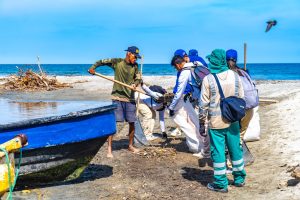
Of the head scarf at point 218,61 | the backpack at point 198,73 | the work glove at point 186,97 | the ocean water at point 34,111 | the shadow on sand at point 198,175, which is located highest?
the head scarf at point 218,61

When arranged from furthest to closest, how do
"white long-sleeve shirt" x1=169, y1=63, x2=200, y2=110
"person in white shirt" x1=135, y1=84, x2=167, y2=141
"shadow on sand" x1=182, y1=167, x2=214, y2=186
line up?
1. "person in white shirt" x1=135, y1=84, x2=167, y2=141
2. "white long-sleeve shirt" x1=169, y1=63, x2=200, y2=110
3. "shadow on sand" x1=182, y1=167, x2=214, y2=186

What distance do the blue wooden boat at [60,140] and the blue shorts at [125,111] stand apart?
1532mm

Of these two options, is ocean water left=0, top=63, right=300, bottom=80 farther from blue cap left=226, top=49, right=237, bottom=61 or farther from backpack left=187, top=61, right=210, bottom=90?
blue cap left=226, top=49, right=237, bottom=61

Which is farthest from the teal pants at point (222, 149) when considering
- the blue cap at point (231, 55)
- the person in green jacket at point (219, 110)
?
the blue cap at point (231, 55)

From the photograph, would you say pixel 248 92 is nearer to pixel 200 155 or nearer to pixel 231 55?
pixel 231 55

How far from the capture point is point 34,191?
710 centimetres

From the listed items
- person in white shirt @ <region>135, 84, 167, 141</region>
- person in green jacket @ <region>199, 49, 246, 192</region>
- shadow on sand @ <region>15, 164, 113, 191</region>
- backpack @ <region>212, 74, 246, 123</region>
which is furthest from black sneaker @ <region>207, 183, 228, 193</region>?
person in white shirt @ <region>135, 84, 167, 141</region>

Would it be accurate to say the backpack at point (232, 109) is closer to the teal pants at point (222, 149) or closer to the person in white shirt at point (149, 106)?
the teal pants at point (222, 149)

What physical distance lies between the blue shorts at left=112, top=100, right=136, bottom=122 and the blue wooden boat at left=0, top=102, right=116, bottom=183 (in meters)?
1.53

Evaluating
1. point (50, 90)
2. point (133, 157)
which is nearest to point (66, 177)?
point (133, 157)

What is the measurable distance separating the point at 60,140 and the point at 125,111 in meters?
2.33

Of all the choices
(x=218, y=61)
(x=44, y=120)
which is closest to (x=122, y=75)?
(x=44, y=120)

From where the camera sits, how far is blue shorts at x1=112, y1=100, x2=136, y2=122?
359 inches

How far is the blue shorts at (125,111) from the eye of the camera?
912cm
